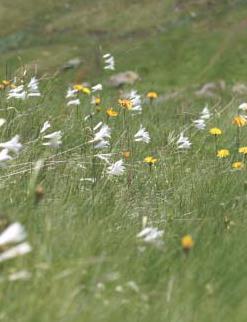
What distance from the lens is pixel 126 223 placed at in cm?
381

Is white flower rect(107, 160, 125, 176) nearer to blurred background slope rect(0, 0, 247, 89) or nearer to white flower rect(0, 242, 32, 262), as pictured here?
white flower rect(0, 242, 32, 262)

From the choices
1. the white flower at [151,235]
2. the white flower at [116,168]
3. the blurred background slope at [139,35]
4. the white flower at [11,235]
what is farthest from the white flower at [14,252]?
the blurred background slope at [139,35]

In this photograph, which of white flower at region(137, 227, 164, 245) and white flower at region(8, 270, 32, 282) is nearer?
white flower at region(8, 270, 32, 282)

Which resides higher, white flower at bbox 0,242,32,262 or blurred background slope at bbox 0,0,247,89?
white flower at bbox 0,242,32,262

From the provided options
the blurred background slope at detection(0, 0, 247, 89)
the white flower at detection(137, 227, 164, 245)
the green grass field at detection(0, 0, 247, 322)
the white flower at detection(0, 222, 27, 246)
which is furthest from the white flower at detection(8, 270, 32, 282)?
the blurred background slope at detection(0, 0, 247, 89)

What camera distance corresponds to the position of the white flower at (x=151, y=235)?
326 cm

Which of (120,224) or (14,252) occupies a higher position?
(14,252)

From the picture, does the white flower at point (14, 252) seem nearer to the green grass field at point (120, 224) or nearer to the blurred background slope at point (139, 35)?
the green grass field at point (120, 224)

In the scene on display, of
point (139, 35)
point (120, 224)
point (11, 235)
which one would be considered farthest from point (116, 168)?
point (139, 35)

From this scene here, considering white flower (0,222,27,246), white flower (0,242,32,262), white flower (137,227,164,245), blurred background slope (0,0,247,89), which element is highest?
white flower (0,222,27,246)

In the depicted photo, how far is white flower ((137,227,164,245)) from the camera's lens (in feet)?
10.7

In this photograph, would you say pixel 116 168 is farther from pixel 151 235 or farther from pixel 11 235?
pixel 11 235

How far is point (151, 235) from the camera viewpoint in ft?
10.9

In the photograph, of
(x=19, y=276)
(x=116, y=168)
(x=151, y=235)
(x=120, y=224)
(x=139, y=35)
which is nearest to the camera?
(x=19, y=276)
